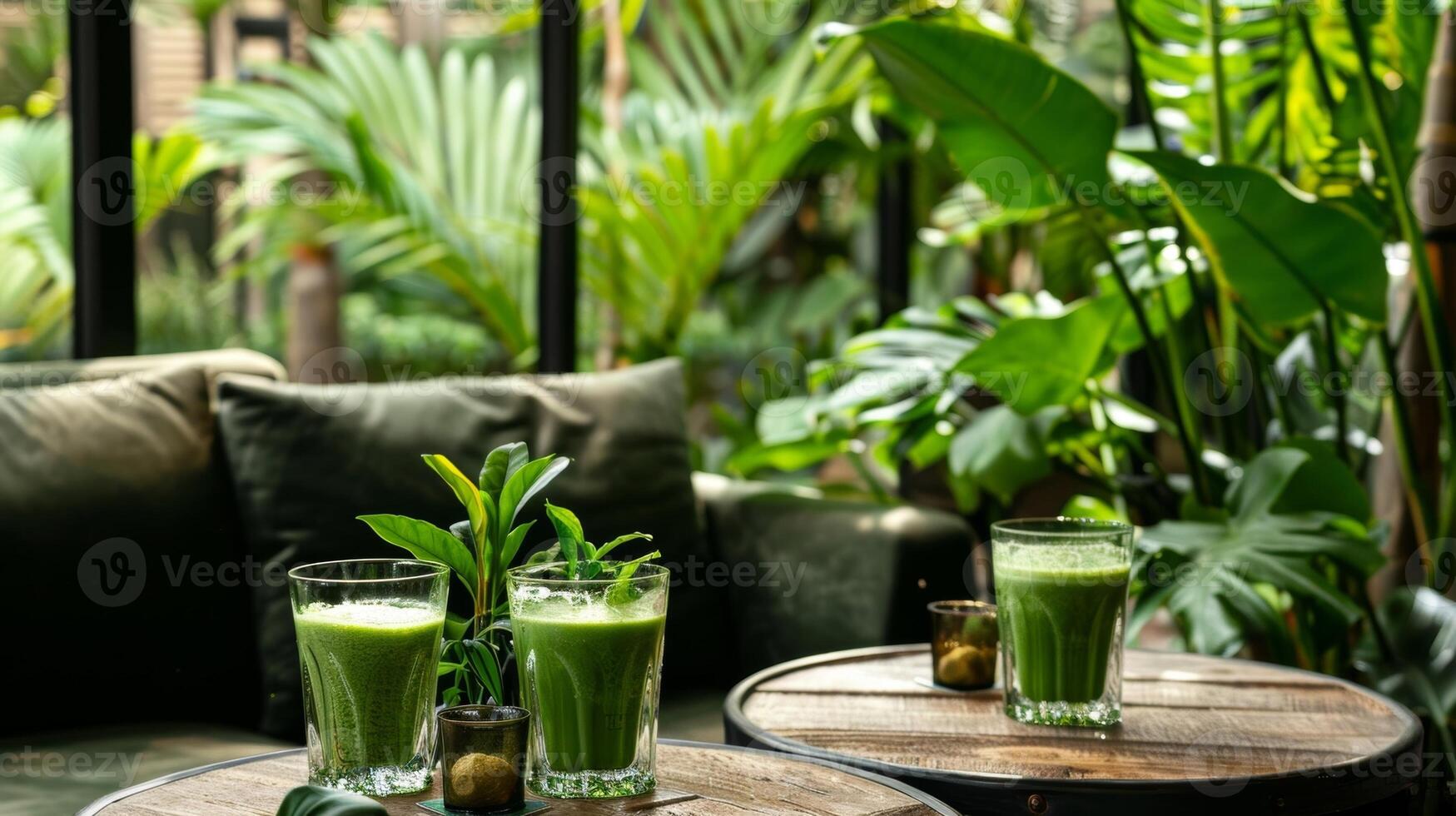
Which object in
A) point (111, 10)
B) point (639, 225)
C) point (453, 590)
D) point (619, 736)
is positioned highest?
point (111, 10)

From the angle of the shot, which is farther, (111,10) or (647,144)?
(647,144)

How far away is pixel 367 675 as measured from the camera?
0.87 meters

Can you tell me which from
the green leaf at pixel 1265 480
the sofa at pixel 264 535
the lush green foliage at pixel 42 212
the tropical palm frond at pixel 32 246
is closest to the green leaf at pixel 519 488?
the sofa at pixel 264 535

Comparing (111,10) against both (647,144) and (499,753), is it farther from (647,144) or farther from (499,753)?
(499,753)

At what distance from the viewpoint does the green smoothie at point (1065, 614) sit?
3.72ft

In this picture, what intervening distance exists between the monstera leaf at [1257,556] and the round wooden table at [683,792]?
2.41 feet

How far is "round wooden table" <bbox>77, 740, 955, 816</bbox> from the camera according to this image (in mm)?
883

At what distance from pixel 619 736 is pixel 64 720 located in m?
0.95

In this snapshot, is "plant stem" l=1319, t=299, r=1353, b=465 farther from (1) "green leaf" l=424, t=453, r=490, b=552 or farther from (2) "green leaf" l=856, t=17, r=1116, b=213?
(1) "green leaf" l=424, t=453, r=490, b=552

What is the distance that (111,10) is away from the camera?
1934mm

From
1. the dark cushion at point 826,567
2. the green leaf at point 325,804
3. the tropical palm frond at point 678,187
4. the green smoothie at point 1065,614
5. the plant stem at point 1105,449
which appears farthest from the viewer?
the tropical palm frond at point 678,187

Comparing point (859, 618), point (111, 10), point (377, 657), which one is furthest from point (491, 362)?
point (377, 657)

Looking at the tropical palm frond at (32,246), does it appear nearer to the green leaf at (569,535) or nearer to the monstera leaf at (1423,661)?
the green leaf at (569,535)

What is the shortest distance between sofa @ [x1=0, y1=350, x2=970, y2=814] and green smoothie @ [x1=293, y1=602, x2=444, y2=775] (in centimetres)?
56
